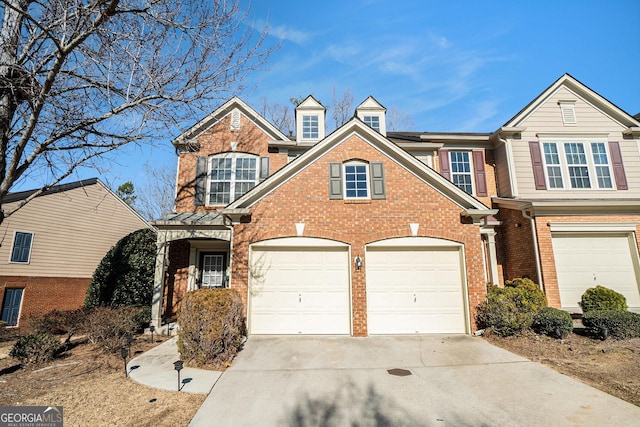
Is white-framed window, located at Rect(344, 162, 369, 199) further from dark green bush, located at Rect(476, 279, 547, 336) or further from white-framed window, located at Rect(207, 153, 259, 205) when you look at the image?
dark green bush, located at Rect(476, 279, 547, 336)

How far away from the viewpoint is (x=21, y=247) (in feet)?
51.2

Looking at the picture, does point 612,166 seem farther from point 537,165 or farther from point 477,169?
point 477,169

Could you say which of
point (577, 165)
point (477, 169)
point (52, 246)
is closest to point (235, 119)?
point (477, 169)

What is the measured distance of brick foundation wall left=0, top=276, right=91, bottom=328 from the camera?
15205 millimetres

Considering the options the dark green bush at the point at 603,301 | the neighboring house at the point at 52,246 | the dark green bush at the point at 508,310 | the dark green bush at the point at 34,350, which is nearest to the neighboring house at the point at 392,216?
the dark green bush at the point at 508,310

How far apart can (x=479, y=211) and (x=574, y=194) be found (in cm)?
684

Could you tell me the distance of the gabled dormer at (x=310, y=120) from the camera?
47.3 feet

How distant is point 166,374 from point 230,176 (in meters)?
8.40

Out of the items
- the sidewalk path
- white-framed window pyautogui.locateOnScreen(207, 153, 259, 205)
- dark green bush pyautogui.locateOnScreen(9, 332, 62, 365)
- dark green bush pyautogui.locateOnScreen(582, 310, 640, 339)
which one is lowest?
the sidewalk path

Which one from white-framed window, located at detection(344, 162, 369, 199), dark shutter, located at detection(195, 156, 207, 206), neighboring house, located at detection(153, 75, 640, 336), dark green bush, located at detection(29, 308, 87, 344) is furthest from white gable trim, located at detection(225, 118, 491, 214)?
dark green bush, located at detection(29, 308, 87, 344)

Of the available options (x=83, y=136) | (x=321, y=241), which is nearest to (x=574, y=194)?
(x=321, y=241)

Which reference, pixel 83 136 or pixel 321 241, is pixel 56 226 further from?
pixel 321 241

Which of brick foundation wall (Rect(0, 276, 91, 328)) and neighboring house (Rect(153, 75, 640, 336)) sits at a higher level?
neighboring house (Rect(153, 75, 640, 336))

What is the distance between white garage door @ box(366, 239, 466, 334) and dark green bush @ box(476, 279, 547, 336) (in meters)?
0.66
